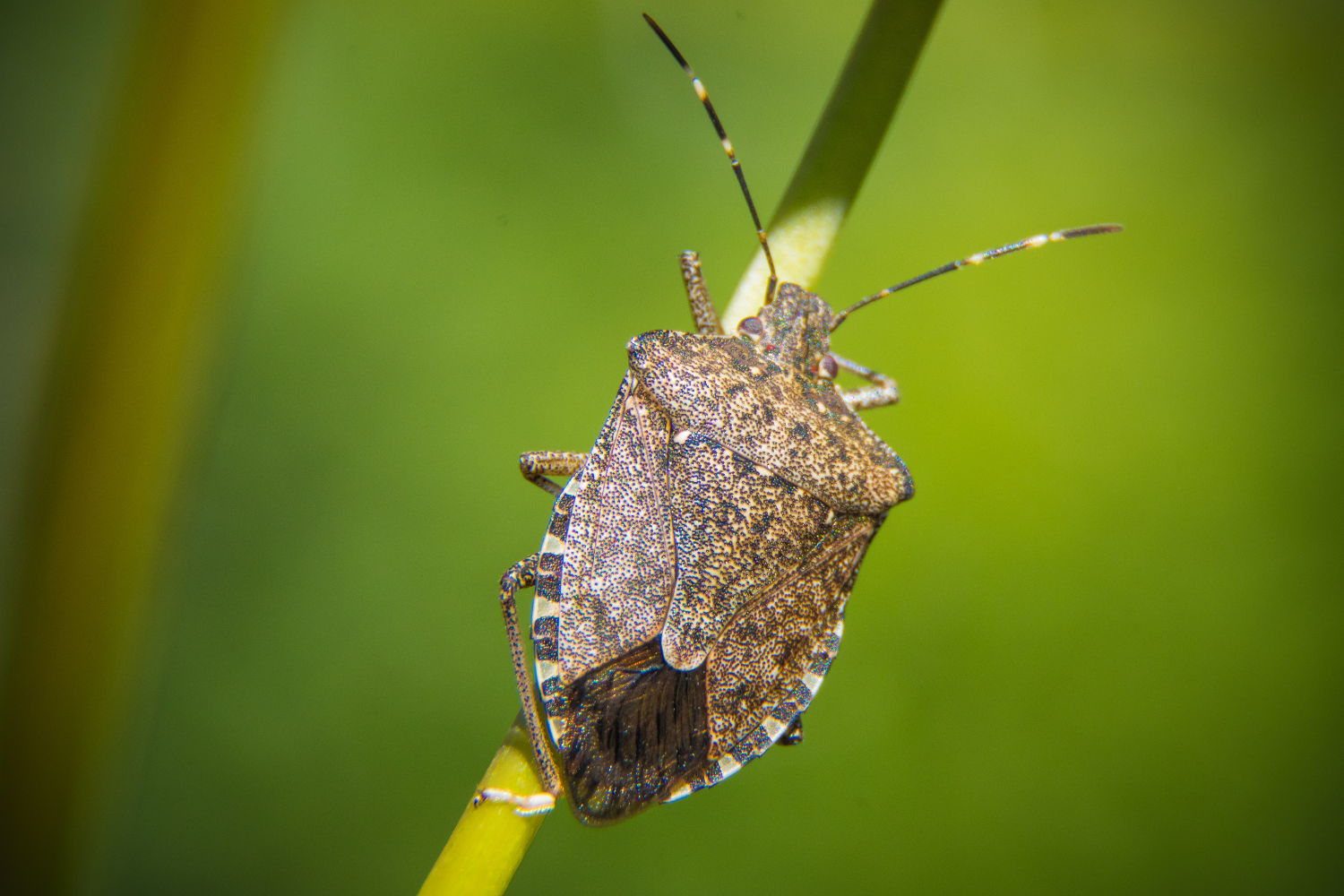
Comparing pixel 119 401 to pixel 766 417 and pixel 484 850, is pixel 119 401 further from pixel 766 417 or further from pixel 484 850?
pixel 766 417

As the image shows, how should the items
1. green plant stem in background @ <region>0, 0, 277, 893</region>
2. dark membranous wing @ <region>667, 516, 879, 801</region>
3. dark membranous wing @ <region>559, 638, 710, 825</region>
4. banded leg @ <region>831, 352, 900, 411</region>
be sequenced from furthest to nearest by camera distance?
banded leg @ <region>831, 352, 900, 411</region> → dark membranous wing @ <region>667, 516, 879, 801</region> → dark membranous wing @ <region>559, 638, 710, 825</region> → green plant stem in background @ <region>0, 0, 277, 893</region>

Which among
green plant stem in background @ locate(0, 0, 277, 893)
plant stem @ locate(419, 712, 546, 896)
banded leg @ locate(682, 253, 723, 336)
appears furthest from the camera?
banded leg @ locate(682, 253, 723, 336)

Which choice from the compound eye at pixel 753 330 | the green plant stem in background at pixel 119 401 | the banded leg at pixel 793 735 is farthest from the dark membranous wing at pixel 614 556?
the green plant stem in background at pixel 119 401

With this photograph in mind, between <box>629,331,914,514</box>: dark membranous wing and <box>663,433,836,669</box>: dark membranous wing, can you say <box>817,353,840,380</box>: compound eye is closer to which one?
<box>629,331,914,514</box>: dark membranous wing

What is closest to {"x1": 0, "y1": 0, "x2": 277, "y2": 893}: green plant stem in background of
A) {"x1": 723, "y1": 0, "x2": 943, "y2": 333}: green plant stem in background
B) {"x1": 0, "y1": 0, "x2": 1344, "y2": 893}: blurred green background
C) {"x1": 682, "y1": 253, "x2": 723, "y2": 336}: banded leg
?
{"x1": 723, "y1": 0, "x2": 943, "y2": 333}: green plant stem in background

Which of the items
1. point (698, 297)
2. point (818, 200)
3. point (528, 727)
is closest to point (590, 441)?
point (698, 297)

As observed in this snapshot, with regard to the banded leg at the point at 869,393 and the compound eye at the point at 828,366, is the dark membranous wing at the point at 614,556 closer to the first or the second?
the compound eye at the point at 828,366
